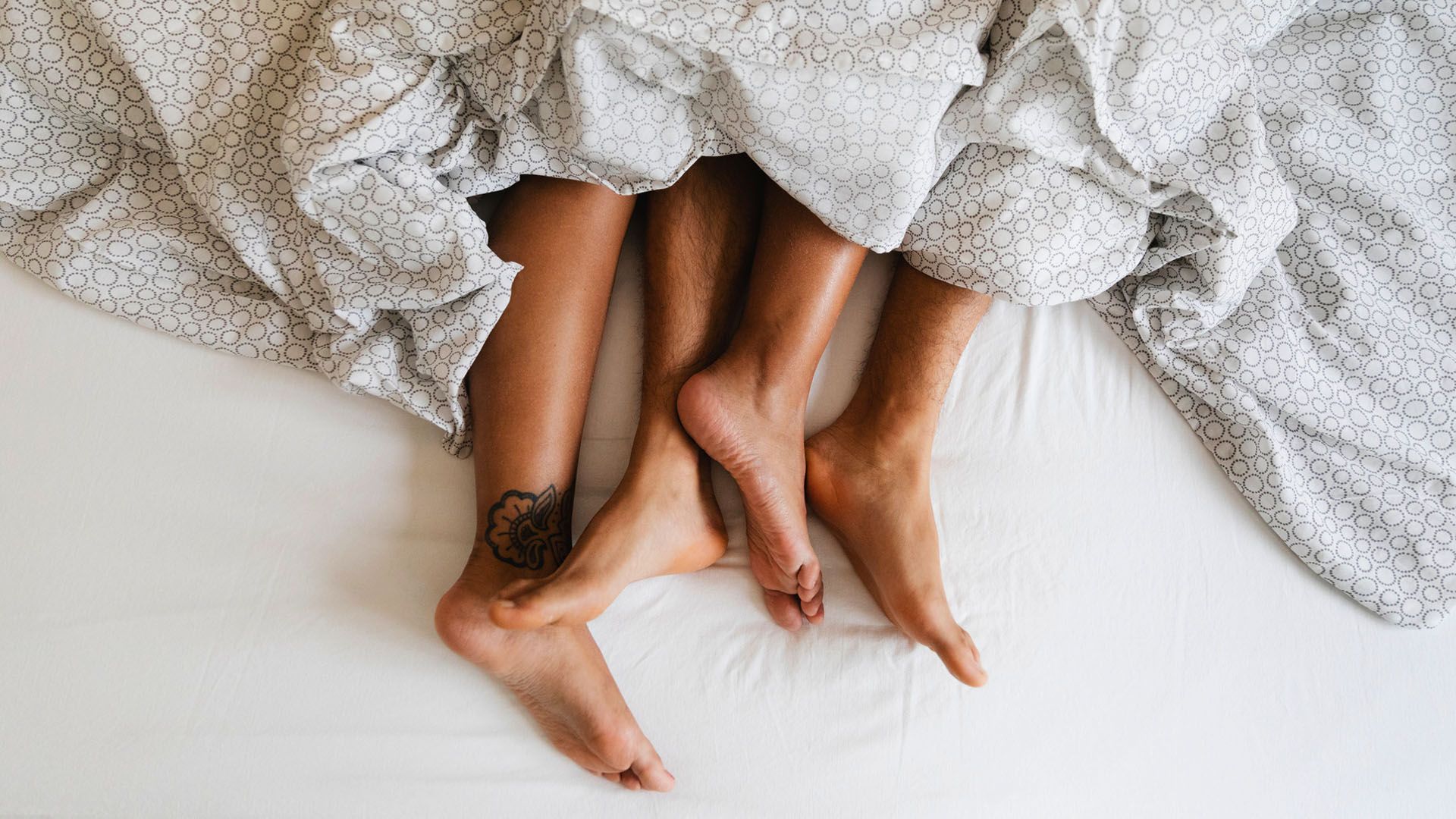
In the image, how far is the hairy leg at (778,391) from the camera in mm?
841

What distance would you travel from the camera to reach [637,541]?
815mm

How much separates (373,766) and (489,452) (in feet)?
0.93

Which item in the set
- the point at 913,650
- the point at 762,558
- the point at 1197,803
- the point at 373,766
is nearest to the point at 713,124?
the point at 762,558

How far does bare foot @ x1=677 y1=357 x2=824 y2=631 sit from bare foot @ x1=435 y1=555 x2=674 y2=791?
0.17 m

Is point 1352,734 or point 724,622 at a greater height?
point 1352,734

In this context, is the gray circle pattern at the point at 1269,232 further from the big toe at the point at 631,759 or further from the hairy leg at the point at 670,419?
the big toe at the point at 631,759

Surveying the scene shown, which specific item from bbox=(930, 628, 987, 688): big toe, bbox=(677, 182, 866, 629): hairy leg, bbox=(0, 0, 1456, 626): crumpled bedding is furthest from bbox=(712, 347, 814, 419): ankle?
bbox=(930, 628, 987, 688): big toe

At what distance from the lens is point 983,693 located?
0.84 metres

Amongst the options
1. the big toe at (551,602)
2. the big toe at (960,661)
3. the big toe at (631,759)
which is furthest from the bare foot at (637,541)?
the big toe at (960,661)

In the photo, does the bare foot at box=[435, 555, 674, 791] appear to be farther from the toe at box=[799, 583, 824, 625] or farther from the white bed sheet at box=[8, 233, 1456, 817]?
the toe at box=[799, 583, 824, 625]

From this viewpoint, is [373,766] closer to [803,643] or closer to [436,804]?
[436,804]

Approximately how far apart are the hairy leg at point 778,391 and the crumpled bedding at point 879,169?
58 mm

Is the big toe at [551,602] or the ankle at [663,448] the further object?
the ankle at [663,448]

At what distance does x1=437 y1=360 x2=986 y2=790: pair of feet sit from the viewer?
30.9 inches
